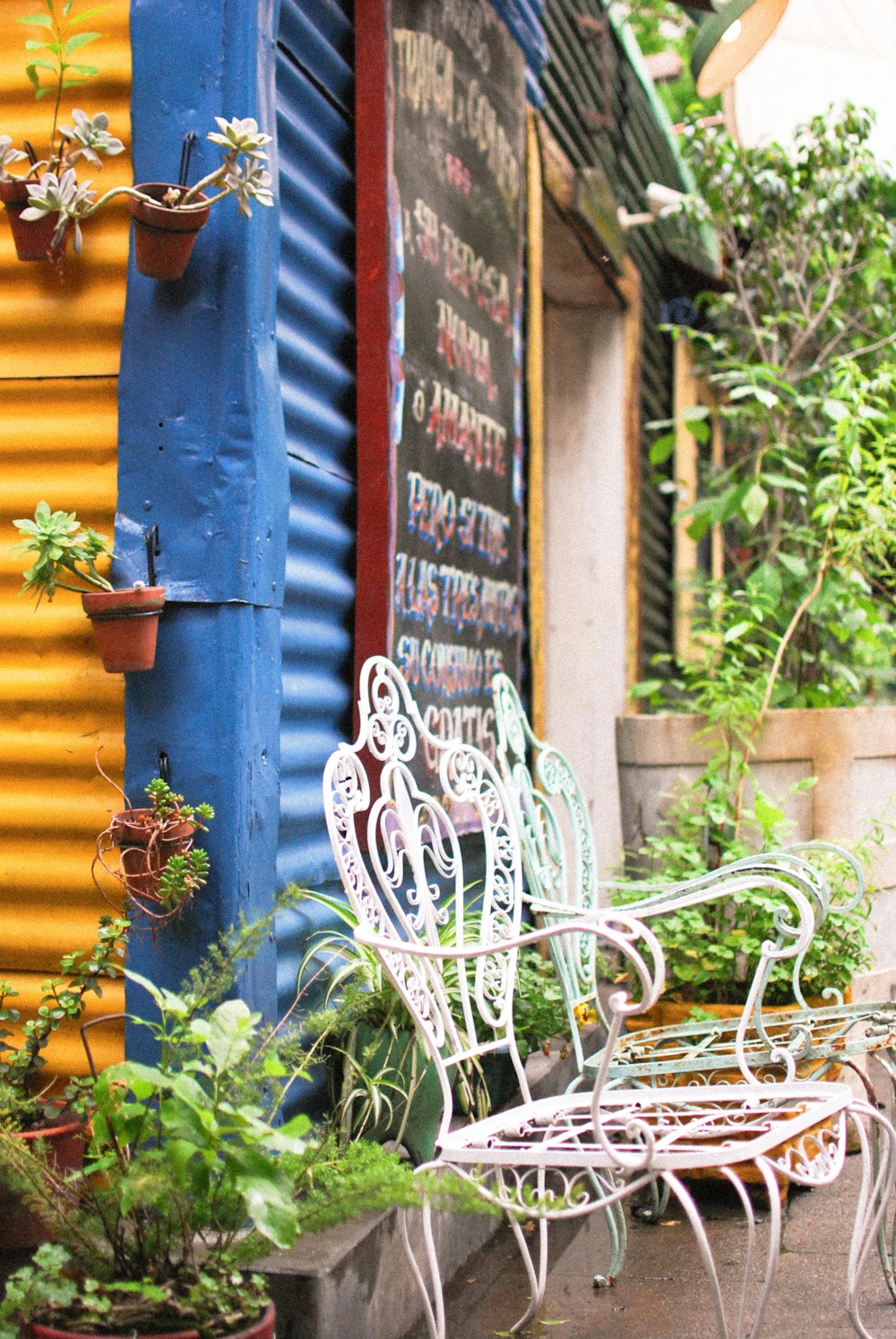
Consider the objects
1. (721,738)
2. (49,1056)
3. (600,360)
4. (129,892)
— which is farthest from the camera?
(600,360)

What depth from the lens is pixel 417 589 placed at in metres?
3.66

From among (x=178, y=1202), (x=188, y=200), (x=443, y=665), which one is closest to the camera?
(x=178, y=1202)

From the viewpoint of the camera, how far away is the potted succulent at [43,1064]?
7.71 ft

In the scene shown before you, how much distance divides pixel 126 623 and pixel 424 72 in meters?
2.10

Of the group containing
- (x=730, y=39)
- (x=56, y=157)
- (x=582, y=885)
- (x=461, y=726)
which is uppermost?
(x=730, y=39)

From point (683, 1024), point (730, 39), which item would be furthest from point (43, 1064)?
point (730, 39)

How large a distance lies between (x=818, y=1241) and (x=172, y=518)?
2.20 meters

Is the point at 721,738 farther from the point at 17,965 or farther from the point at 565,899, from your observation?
the point at 17,965

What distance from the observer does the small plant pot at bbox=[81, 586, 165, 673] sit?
247cm

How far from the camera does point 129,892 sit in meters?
2.48

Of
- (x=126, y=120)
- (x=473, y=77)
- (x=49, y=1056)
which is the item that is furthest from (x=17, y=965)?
(x=473, y=77)

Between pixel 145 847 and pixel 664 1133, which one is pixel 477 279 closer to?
pixel 145 847

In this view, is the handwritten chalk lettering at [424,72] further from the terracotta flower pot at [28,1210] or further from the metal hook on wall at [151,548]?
the terracotta flower pot at [28,1210]

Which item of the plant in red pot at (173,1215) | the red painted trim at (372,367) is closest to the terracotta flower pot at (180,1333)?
the plant in red pot at (173,1215)
